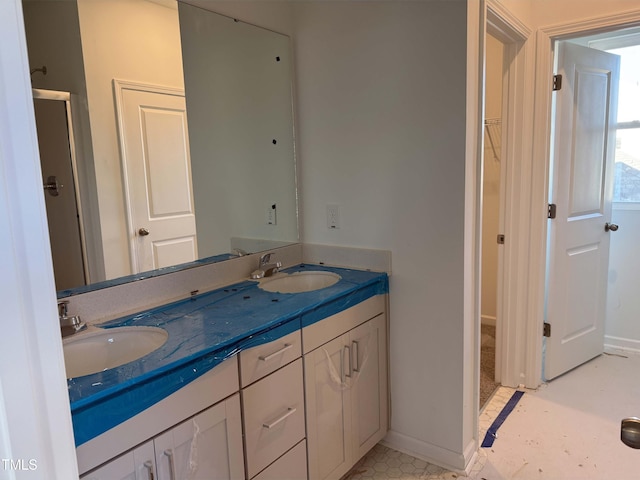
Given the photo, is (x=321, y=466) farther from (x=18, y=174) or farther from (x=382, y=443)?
(x=18, y=174)

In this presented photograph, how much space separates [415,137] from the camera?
6.16 feet

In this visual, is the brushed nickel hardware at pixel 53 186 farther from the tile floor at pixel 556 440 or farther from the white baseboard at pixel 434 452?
the white baseboard at pixel 434 452

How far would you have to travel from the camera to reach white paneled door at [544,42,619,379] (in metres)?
2.49

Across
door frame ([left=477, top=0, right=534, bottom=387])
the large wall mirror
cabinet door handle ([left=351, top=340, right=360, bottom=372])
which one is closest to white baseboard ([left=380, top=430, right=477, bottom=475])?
cabinet door handle ([left=351, top=340, right=360, bottom=372])

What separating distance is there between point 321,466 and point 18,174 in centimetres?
160

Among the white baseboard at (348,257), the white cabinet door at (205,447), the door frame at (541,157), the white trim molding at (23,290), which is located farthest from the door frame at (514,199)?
the white trim molding at (23,290)

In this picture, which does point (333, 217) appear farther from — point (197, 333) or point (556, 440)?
point (556, 440)

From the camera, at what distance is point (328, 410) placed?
1719mm

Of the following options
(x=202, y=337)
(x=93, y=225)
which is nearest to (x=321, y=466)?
(x=202, y=337)

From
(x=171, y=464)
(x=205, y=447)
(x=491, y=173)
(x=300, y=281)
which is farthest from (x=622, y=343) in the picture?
(x=171, y=464)

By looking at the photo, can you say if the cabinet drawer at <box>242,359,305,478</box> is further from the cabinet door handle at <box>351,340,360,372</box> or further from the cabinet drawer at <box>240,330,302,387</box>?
the cabinet door handle at <box>351,340,360,372</box>

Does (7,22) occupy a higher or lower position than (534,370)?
higher

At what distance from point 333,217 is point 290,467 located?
1.13 metres

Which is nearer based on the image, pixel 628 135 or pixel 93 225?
pixel 93 225
